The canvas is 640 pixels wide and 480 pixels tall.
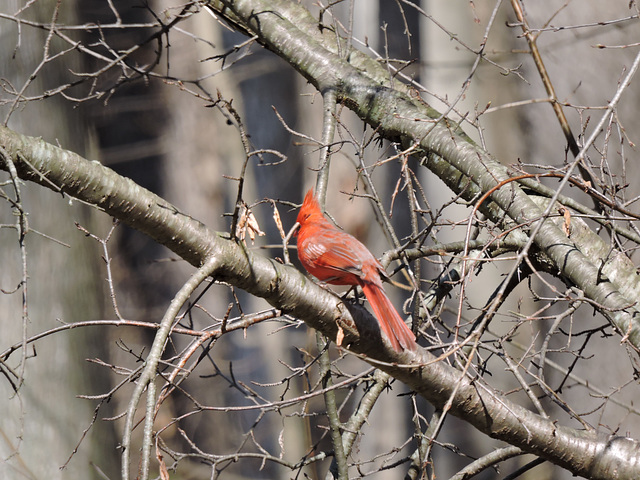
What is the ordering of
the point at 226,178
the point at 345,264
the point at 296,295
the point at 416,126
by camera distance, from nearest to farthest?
the point at 296,295, the point at 345,264, the point at 416,126, the point at 226,178

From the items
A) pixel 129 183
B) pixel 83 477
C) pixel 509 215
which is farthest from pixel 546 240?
pixel 83 477

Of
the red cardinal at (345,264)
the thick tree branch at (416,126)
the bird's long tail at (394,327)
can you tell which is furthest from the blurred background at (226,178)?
the bird's long tail at (394,327)

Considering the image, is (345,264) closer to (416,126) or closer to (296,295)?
(296,295)

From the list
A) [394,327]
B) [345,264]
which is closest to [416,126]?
[345,264]

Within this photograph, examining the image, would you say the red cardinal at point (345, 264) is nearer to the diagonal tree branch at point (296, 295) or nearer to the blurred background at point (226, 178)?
the diagonal tree branch at point (296, 295)

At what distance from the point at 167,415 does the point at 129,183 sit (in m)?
5.58

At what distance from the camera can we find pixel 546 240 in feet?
8.80

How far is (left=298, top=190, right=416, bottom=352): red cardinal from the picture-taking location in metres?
2.14

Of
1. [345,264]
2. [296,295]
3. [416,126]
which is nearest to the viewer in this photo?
[296,295]

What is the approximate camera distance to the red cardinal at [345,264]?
2143 millimetres

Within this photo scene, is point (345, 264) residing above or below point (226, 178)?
below

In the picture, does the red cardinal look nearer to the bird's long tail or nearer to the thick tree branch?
the bird's long tail

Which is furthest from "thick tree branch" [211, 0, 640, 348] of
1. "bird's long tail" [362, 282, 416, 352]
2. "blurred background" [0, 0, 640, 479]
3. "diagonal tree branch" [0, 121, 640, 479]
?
"bird's long tail" [362, 282, 416, 352]

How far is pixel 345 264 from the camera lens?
2.39 m
